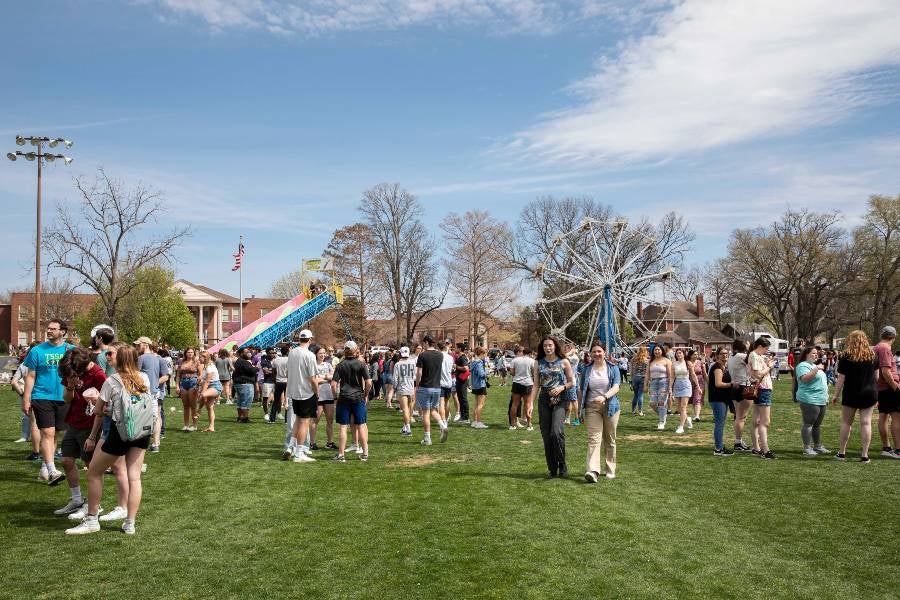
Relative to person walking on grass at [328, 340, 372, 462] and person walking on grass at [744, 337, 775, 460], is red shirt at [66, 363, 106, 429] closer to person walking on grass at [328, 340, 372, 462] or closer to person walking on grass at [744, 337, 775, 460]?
person walking on grass at [328, 340, 372, 462]

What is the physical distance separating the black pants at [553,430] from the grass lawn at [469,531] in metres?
0.31

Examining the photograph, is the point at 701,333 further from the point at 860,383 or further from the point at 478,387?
the point at 860,383

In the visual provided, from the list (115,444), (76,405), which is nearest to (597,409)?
(115,444)

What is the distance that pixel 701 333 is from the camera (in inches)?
3319

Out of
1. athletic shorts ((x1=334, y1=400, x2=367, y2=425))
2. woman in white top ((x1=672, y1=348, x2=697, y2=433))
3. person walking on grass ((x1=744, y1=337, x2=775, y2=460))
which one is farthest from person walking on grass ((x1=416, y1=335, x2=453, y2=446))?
woman in white top ((x1=672, y1=348, x2=697, y2=433))

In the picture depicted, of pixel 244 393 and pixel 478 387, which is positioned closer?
pixel 244 393

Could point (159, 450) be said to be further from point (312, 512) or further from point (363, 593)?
point (363, 593)

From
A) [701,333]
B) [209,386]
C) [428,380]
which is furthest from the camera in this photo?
[701,333]

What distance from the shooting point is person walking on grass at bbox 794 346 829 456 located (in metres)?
10.6

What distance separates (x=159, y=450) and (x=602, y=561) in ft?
27.6

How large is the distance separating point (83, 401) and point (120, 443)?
115 centimetres

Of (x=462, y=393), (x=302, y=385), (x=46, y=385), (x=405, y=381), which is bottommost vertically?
(x=462, y=393)

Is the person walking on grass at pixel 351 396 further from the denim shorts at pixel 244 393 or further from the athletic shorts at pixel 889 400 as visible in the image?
the athletic shorts at pixel 889 400

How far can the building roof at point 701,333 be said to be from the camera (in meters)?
83.1
